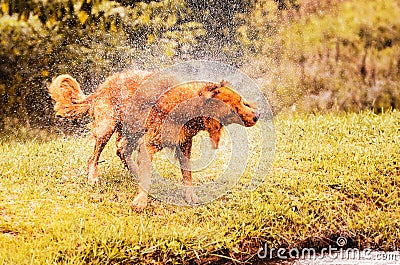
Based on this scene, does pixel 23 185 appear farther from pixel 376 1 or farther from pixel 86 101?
pixel 376 1

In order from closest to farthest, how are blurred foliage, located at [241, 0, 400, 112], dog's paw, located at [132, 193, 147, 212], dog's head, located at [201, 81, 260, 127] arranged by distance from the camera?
dog's head, located at [201, 81, 260, 127] → dog's paw, located at [132, 193, 147, 212] → blurred foliage, located at [241, 0, 400, 112]

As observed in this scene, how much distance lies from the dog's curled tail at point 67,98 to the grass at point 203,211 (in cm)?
59

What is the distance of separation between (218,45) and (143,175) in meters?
4.11

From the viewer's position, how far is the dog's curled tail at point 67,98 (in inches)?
192

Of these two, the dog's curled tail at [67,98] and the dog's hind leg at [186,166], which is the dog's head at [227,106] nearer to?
the dog's hind leg at [186,166]

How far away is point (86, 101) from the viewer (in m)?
4.92

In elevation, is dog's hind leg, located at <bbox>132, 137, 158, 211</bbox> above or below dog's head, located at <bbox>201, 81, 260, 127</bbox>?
below

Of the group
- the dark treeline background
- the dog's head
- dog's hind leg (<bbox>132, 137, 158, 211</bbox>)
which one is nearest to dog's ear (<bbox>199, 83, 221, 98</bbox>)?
the dog's head

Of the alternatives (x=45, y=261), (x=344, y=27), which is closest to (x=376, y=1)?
(x=344, y=27)

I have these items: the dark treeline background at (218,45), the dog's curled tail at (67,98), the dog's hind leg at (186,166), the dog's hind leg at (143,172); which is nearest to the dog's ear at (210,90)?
the dog's hind leg at (186,166)

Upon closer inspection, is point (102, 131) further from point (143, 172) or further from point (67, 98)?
point (143, 172)

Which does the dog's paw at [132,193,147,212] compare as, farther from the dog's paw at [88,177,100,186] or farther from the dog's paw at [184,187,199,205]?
the dog's paw at [88,177,100,186]
